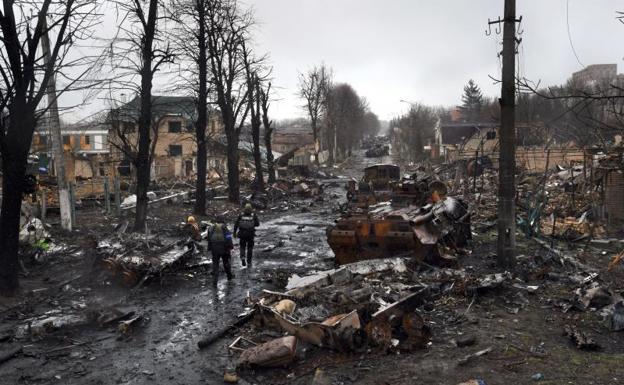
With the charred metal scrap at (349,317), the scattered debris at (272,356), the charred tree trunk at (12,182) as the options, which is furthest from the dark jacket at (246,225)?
the scattered debris at (272,356)

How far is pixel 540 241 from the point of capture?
520 inches

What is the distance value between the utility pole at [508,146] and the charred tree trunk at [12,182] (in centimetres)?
931

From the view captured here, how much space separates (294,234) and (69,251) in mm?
7213

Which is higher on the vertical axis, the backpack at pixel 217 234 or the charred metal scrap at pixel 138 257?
the backpack at pixel 217 234

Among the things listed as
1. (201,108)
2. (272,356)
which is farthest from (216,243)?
(201,108)

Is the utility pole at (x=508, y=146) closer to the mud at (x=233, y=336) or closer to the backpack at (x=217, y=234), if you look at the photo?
the mud at (x=233, y=336)

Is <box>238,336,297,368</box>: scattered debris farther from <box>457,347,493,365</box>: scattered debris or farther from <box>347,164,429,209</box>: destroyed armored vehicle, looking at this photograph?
<box>347,164,429,209</box>: destroyed armored vehicle

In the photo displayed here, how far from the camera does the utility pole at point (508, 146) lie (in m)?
10.1

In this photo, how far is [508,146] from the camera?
10273mm

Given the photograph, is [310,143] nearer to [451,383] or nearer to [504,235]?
[504,235]

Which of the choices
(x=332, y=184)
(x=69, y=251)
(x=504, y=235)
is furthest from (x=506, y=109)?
(x=332, y=184)

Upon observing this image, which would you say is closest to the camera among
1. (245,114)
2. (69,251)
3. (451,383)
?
(451,383)

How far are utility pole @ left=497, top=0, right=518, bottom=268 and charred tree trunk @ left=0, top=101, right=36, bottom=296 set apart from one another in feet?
30.6

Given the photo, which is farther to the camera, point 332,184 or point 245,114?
point 332,184
